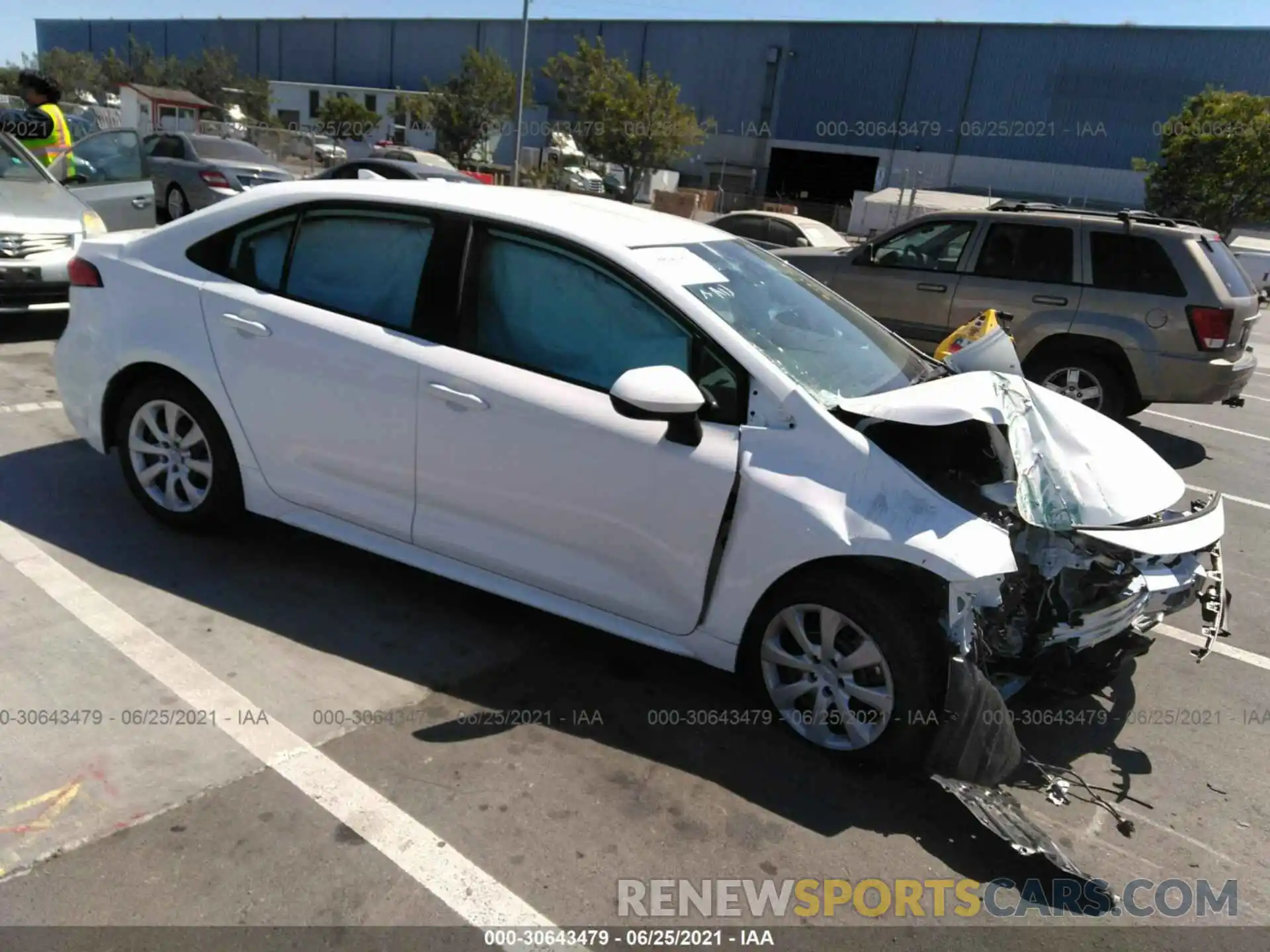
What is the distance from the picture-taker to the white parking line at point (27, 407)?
19.5 feet

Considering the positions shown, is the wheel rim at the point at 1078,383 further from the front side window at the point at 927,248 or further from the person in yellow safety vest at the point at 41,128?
the person in yellow safety vest at the point at 41,128

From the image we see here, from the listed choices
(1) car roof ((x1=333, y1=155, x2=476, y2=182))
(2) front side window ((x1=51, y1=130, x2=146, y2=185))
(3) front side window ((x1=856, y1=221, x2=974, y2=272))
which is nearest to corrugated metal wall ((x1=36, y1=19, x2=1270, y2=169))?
(1) car roof ((x1=333, y1=155, x2=476, y2=182))

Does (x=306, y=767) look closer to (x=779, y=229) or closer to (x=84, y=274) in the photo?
(x=84, y=274)

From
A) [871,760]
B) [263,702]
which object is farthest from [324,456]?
[871,760]

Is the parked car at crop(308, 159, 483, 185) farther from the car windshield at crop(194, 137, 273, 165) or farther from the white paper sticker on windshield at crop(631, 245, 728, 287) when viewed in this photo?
the white paper sticker on windshield at crop(631, 245, 728, 287)

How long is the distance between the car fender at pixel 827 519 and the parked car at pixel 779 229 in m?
10.6

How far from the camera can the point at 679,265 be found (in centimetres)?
352

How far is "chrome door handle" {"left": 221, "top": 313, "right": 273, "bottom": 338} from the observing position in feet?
12.7

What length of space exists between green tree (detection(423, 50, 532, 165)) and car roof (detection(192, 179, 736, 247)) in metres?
43.4

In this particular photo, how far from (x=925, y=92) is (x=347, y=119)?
30.9m

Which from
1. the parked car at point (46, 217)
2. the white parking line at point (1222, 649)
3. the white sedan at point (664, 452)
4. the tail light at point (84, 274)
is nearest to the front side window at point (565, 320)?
the white sedan at point (664, 452)

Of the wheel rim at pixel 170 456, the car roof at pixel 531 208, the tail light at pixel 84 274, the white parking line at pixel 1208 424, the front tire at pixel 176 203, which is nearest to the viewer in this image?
the car roof at pixel 531 208

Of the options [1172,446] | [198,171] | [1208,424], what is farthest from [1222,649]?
[198,171]

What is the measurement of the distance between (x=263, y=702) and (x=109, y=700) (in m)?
0.49
